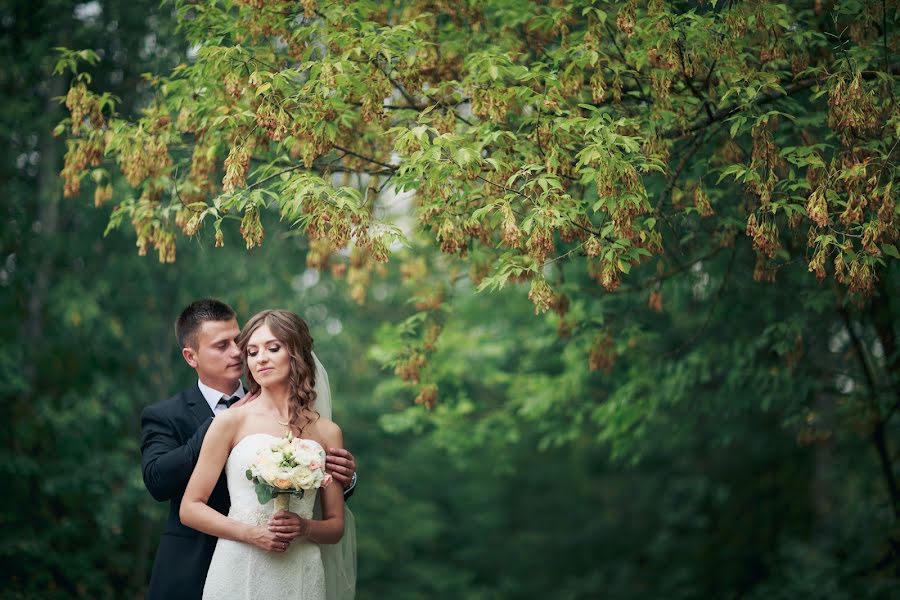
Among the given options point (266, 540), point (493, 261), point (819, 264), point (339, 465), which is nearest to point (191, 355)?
point (339, 465)

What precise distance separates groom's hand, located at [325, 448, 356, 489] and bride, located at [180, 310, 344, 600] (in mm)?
48

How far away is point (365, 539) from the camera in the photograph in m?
12.8

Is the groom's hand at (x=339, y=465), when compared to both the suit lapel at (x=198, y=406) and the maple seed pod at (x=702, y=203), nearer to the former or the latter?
the suit lapel at (x=198, y=406)

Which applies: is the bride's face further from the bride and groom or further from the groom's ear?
the groom's ear

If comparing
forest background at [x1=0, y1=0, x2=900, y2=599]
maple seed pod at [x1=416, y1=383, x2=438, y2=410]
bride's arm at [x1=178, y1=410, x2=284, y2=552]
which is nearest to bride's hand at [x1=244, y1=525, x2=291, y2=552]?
bride's arm at [x1=178, y1=410, x2=284, y2=552]

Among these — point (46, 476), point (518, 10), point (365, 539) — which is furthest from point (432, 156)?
point (365, 539)

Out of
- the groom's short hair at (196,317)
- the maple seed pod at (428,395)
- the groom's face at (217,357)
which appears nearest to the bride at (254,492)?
the groom's face at (217,357)

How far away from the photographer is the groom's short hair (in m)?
4.31

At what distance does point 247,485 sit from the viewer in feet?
12.4

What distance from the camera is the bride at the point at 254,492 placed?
3.74 m

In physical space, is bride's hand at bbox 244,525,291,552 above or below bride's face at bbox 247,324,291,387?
below

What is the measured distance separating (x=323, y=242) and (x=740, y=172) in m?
2.88

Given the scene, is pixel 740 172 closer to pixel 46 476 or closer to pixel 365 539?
pixel 46 476

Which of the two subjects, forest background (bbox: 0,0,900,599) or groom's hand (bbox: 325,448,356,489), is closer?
groom's hand (bbox: 325,448,356,489)
